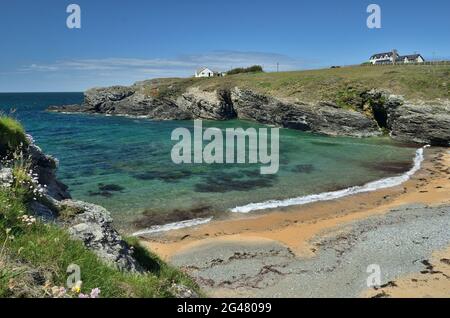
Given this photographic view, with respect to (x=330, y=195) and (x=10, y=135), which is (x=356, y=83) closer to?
(x=330, y=195)

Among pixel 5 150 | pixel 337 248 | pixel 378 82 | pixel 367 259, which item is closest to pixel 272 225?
pixel 337 248

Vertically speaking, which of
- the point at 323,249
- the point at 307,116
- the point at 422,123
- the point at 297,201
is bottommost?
the point at 323,249

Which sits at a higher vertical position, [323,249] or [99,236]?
[99,236]

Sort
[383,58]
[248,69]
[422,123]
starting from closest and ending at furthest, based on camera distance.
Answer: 1. [422,123]
2. [248,69]
3. [383,58]

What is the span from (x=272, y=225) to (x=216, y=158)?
21.6 m

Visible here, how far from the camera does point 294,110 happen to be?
241 feet

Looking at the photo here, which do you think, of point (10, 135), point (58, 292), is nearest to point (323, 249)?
point (10, 135)

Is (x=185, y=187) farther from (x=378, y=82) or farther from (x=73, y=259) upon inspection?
(x=378, y=82)

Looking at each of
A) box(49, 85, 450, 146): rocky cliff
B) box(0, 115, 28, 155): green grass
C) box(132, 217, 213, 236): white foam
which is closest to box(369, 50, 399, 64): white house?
box(49, 85, 450, 146): rocky cliff

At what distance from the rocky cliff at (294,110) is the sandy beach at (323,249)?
3200 cm

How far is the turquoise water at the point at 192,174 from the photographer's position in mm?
26656

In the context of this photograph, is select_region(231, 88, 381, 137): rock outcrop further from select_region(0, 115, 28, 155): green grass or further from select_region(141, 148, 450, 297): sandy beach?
select_region(0, 115, 28, 155): green grass

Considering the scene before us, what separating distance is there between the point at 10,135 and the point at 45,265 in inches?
283

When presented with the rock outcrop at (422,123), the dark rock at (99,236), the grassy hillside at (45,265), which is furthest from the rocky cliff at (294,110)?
the grassy hillside at (45,265)
